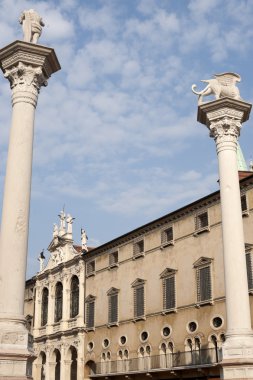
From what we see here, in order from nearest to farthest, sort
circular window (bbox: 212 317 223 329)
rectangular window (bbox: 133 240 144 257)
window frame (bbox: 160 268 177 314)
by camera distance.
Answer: circular window (bbox: 212 317 223 329) → window frame (bbox: 160 268 177 314) → rectangular window (bbox: 133 240 144 257)

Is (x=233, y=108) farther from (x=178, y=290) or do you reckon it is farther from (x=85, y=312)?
(x=85, y=312)

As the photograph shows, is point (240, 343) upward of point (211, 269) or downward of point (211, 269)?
downward

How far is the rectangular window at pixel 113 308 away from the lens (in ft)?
150

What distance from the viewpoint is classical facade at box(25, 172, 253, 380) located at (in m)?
35.8

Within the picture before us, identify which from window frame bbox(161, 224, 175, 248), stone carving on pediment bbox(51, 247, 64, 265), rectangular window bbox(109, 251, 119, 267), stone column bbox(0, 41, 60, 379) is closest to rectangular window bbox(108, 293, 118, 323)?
rectangular window bbox(109, 251, 119, 267)

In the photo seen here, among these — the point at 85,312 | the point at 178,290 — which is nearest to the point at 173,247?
the point at 178,290

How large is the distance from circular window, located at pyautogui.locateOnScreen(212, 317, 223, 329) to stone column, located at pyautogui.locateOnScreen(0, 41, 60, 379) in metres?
22.6

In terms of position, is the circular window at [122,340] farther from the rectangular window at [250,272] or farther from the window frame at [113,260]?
the rectangular window at [250,272]

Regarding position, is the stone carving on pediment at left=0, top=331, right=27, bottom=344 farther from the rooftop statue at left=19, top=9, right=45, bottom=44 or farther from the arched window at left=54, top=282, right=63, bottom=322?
the arched window at left=54, top=282, right=63, bottom=322

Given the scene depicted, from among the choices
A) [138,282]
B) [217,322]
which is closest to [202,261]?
[217,322]

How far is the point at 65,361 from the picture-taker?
51219mm

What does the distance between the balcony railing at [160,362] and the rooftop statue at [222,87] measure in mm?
19346

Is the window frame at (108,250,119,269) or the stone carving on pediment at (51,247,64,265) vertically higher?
the stone carving on pediment at (51,247,64,265)

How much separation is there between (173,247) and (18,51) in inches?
1038
